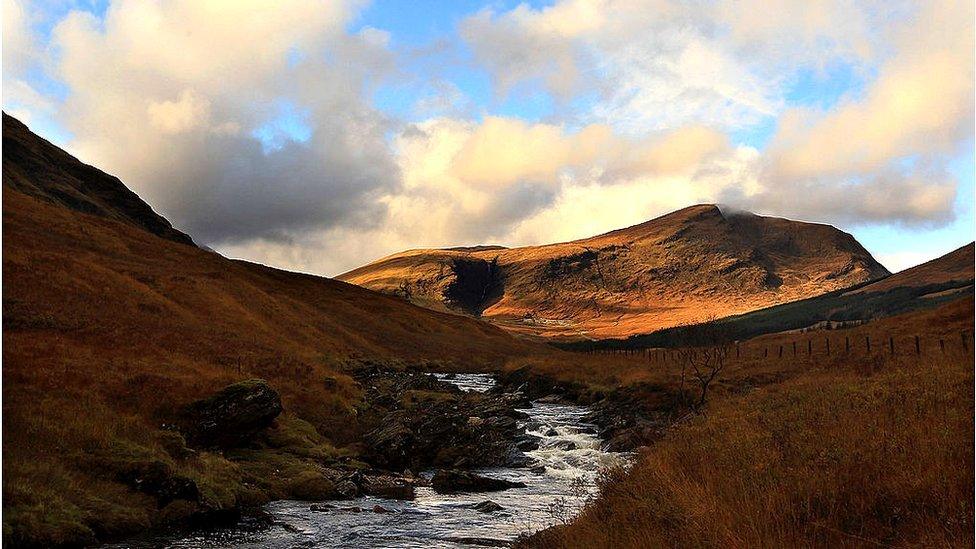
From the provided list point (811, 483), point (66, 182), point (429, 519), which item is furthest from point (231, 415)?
point (66, 182)

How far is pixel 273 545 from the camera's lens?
13906mm

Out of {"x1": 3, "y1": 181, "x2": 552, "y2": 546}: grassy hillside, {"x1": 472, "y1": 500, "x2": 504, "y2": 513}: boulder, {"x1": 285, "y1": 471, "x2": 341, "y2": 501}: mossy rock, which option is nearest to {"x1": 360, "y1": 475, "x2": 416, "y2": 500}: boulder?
{"x1": 285, "y1": 471, "x2": 341, "y2": 501}: mossy rock

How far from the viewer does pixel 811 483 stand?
8.98 metres

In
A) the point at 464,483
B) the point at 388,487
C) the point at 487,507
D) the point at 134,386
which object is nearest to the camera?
the point at 487,507

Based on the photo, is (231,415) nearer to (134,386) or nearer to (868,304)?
(134,386)

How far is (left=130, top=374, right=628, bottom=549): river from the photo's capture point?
1434 cm

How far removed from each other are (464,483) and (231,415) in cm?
871

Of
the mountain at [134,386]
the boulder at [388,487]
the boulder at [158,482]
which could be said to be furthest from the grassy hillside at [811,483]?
the mountain at [134,386]

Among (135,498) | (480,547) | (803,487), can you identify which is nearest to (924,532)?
(803,487)

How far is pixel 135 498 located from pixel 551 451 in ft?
55.2

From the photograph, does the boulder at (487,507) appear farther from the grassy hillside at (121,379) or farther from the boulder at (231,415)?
the boulder at (231,415)

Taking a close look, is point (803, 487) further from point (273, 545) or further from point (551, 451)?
point (551, 451)

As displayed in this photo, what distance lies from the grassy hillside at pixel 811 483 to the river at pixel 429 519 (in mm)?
3565

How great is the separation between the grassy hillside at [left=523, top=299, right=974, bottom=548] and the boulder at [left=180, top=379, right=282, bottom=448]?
44.4 ft
